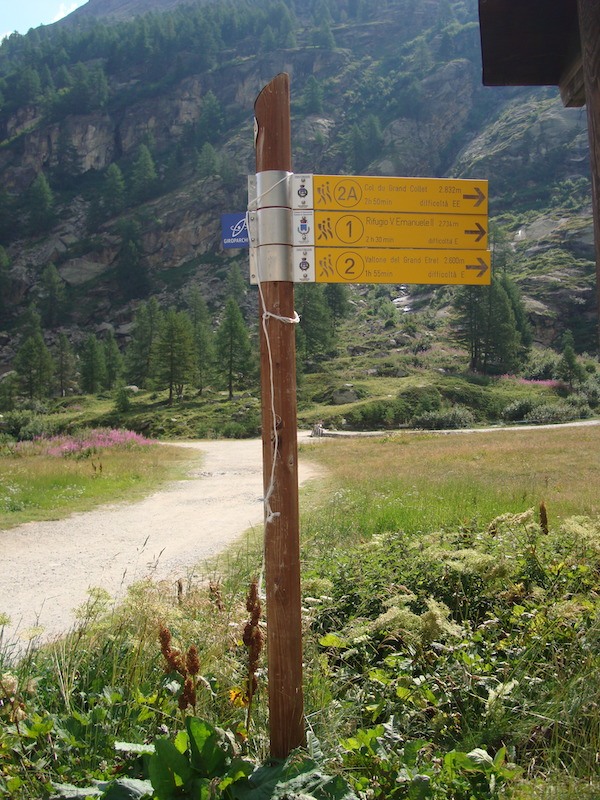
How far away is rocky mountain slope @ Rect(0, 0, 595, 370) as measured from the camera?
96562 millimetres

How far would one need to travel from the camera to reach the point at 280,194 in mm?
2779

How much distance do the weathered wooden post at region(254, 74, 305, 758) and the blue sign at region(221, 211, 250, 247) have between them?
17 cm

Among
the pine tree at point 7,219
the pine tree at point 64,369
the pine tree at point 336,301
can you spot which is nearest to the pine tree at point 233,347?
the pine tree at point 336,301

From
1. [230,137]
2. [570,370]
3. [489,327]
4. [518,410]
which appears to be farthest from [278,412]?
[230,137]

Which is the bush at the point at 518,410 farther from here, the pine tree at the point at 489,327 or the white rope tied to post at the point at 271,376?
the white rope tied to post at the point at 271,376

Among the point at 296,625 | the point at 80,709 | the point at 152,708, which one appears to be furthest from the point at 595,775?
the point at 80,709

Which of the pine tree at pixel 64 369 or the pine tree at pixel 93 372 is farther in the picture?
the pine tree at pixel 64 369

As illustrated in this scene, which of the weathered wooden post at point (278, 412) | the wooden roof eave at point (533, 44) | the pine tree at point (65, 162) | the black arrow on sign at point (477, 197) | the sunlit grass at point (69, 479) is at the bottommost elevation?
the sunlit grass at point (69, 479)

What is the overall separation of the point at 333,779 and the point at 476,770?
1.87ft

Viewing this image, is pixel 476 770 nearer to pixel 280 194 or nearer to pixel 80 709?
pixel 80 709

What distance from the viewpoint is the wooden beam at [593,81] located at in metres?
2.67

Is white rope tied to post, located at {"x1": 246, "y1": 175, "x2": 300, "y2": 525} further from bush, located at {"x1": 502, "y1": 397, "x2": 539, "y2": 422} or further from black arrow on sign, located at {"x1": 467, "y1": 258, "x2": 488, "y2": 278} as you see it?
bush, located at {"x1": 502, "y1": 397, "x2": 539, "y2": 422}

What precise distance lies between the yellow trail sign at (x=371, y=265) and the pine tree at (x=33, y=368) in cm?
5731

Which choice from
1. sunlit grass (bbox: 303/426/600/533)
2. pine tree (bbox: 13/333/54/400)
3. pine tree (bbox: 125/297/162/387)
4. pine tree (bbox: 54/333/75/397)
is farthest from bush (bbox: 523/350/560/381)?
pine tree (bbox: 54/333/75/397)
